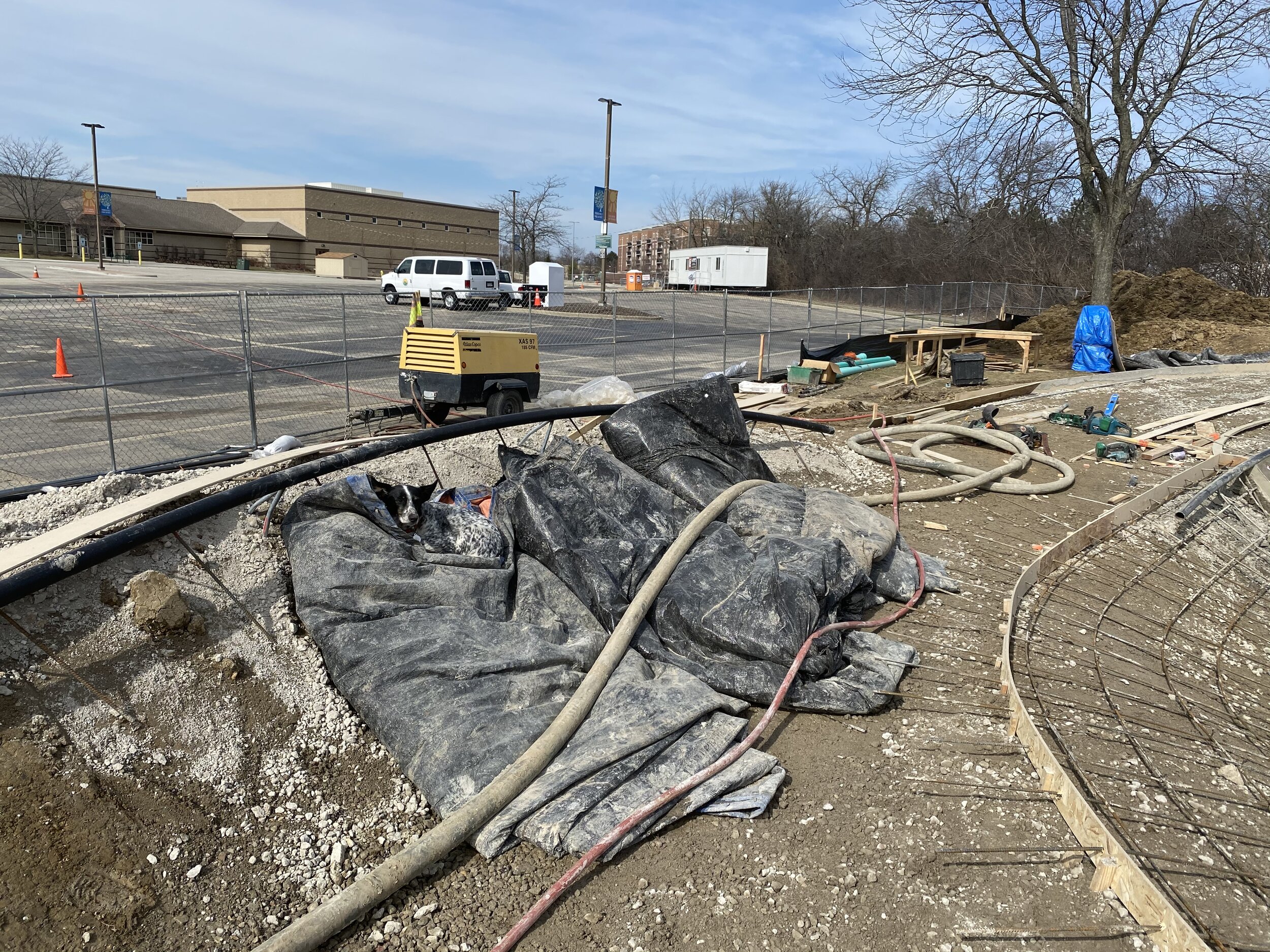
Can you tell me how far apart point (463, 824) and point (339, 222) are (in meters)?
58.4

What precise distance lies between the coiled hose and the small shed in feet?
144

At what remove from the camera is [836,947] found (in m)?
3.00

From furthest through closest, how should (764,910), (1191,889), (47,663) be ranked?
(47,663)
(1191,889)
(764,910)

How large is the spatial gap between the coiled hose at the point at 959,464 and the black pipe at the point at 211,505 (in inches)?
133

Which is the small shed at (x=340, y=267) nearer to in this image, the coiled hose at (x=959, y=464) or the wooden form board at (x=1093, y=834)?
the coiled hose at (x=959, y=464)

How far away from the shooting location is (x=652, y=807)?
3434mm

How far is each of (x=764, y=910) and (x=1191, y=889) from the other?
1802 mm

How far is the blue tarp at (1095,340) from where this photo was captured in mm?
18562

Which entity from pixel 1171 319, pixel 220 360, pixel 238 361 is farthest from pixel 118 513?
pixel 1171 319

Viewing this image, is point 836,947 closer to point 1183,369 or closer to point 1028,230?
point 1183,369

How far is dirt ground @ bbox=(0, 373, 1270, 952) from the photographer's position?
118 inches

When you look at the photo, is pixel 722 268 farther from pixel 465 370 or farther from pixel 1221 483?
pixel 1221 483

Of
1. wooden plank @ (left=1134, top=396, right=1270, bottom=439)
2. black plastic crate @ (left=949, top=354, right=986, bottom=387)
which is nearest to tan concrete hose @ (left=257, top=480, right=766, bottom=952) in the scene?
wooden plank @ (left=1134, top=396, right=1270, bottom=439)

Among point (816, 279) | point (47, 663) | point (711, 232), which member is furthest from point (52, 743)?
point (711, 232)
